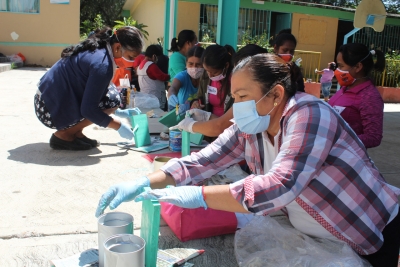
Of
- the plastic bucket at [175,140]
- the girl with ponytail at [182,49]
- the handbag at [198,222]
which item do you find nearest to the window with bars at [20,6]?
the girl with ponytail at [182,49]

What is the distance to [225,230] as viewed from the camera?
2174mm

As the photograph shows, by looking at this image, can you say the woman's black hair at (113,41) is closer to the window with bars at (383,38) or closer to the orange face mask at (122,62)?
the orange face mask at (122,62)

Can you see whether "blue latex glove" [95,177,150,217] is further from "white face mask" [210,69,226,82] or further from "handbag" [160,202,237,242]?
"white face mask" [210,69,226,82]

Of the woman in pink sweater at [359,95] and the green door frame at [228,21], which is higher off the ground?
the green door frame at [228,21]

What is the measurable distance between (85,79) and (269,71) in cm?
229

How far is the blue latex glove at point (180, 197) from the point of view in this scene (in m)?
1.58

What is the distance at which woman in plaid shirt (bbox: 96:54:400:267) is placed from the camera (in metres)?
1.51

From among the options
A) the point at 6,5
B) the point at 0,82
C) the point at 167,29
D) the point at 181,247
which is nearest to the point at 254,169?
the point at 181,247

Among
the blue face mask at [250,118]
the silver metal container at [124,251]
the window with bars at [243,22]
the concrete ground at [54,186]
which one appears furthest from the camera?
the window with bars at [243,22]

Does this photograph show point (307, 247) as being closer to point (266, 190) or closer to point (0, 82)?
point (266, 190)

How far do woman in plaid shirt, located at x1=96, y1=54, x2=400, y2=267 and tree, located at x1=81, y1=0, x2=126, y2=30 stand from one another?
2066 cm

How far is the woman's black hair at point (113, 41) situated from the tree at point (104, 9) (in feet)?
60.5

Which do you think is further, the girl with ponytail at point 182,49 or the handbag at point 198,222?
the girl with ponytail at point 182,49

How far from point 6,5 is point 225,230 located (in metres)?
14.5
